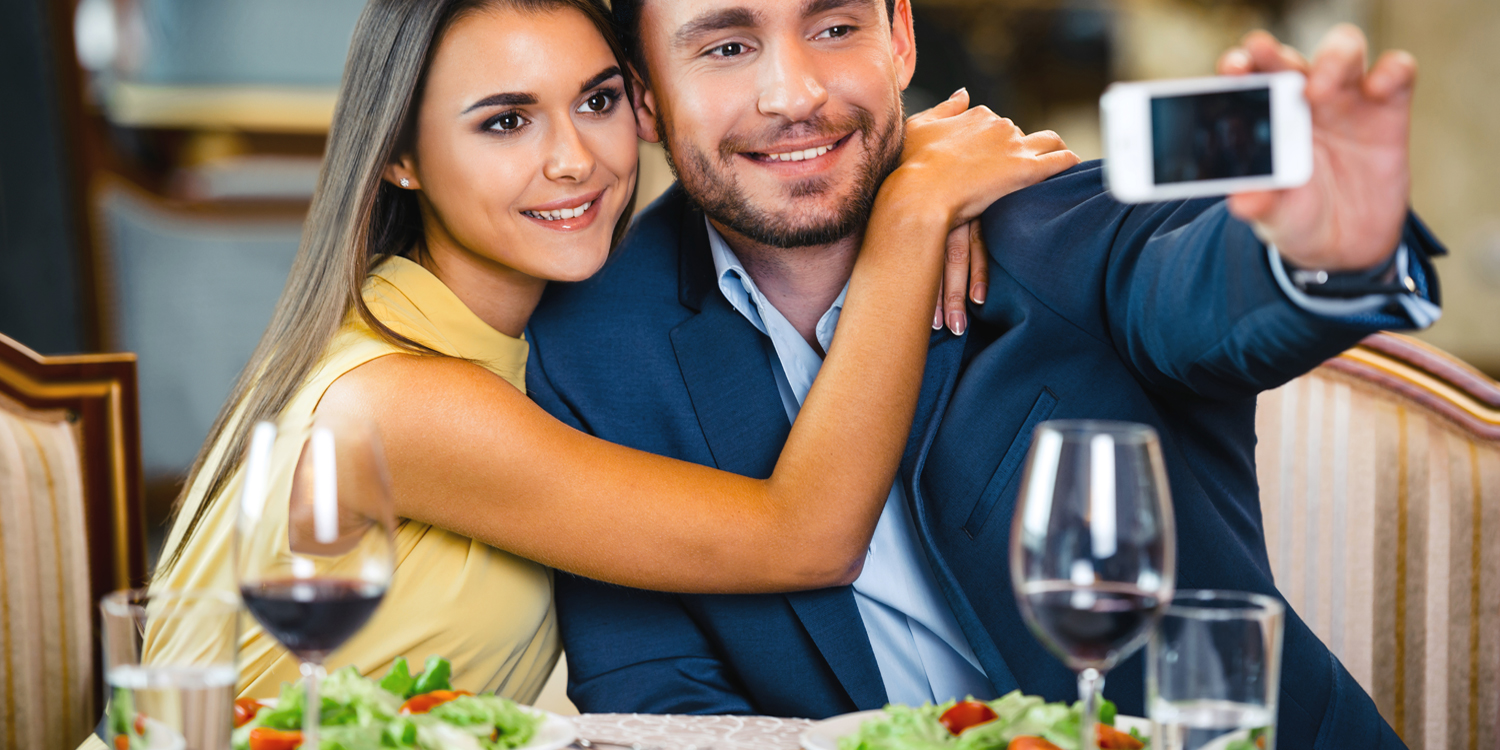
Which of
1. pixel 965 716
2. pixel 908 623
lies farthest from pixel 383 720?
pixel 908 623

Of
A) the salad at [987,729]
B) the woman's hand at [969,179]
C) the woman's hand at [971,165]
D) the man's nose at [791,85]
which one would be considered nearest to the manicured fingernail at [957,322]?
the woman's hand at [969,179]

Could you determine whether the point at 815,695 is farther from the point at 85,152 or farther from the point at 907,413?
the point at 85,152

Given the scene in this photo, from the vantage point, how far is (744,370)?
5.29ft

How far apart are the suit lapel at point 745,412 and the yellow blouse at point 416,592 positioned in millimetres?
310

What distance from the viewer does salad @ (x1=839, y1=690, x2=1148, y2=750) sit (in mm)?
833

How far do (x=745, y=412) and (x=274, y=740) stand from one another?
32.7 inches

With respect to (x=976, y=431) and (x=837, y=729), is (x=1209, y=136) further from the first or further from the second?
(x=976, y=431)

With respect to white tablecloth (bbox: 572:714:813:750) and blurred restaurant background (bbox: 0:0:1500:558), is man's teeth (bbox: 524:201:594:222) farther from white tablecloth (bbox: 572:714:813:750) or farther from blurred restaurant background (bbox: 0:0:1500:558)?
blurred restaurant background (bbox: 0:0:1500:558)

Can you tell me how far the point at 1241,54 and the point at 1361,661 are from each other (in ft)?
3.52

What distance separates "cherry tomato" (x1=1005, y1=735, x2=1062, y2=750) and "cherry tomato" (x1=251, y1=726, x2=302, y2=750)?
0.51m

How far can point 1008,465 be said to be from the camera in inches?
56.8

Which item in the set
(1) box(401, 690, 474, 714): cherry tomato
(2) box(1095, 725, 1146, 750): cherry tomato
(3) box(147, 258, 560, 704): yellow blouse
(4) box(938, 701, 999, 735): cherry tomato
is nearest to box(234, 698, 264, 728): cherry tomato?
(1) box(401, 690, 474, 714): cherry tomato

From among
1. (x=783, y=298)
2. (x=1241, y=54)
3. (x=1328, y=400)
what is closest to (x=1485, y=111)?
(x=1328, y=400)

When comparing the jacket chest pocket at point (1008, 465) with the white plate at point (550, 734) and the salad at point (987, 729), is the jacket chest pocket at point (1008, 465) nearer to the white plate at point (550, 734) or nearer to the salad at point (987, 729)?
the salad at point (987, 729)
